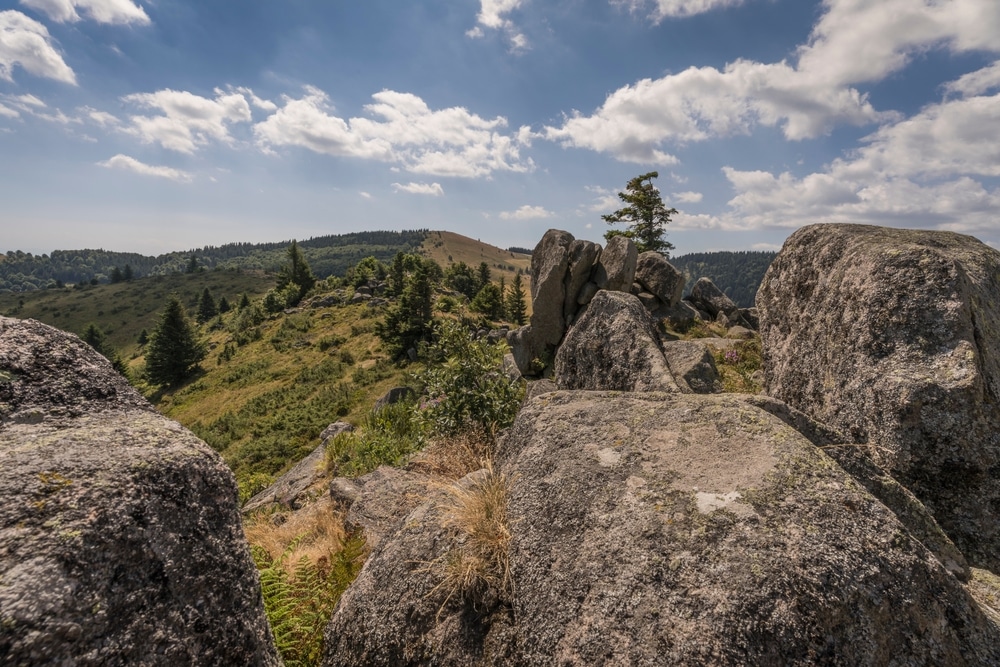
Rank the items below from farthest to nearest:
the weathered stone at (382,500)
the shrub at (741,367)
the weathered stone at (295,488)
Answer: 1. the shrub at (741,367)
2. the weathered stone at (295,488)
3. the weathered stone at (382,500)

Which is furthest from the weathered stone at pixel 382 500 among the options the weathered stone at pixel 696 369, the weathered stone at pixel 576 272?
the weathered stone at pixel 576 272

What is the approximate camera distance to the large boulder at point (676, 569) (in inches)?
107

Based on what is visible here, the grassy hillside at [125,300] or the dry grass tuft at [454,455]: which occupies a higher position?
the dry grass tuft at [454,455]

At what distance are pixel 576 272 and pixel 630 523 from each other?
21.7m

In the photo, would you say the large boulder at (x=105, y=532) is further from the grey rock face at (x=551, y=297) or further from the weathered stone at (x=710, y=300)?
the weathered stone at (x=710, y=300)

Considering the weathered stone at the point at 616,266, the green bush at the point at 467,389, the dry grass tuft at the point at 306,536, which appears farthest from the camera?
the weathered stone at the point at 616,266

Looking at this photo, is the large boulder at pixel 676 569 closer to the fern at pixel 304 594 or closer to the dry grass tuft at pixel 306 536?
the fern at pixel 304 594

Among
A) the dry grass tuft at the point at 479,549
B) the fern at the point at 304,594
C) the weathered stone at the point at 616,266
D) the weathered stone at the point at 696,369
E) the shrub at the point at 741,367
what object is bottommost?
the fern at the point at 304,594

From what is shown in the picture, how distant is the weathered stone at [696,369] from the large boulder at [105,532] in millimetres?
7483

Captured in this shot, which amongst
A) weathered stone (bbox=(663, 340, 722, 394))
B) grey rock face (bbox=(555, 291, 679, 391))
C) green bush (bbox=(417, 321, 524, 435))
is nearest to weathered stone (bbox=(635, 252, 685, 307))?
green bush (bbox=(417, 321, 524, 435))

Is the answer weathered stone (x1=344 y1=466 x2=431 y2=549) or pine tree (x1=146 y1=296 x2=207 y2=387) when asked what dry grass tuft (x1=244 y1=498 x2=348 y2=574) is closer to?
weathered stone (x1=344 y1=466 x2=431 y2=549)

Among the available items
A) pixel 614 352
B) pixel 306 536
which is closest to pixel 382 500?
pixel 306 536

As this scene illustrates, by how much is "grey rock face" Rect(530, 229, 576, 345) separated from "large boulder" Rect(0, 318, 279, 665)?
843 inches

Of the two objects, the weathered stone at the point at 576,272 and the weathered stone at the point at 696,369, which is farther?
the weathered stone at the point at 576,272
